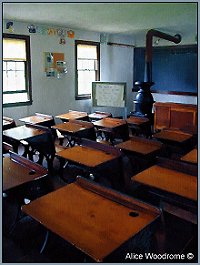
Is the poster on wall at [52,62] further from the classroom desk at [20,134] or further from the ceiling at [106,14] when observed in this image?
the classroom desk at [20,134]

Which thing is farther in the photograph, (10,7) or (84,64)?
(84,64)

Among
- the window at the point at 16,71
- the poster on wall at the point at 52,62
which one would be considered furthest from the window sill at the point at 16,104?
the poster on wall at the point at 52,62

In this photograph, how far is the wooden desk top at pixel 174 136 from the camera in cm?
322

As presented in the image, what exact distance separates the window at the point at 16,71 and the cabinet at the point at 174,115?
268cm

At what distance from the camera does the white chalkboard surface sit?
5816 millimetres

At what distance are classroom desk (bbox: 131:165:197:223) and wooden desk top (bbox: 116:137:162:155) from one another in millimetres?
515

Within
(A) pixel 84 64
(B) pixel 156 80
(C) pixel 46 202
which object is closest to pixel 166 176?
(C) pixel 46 202

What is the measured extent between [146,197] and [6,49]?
11.4ft

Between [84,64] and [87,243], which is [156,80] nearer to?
[84,64]

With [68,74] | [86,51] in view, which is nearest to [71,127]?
[68,74]

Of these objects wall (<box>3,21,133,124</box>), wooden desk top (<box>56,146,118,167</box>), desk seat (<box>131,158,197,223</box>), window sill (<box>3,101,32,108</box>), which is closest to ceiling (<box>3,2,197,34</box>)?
wall (<box>3,21,133,124</box>)

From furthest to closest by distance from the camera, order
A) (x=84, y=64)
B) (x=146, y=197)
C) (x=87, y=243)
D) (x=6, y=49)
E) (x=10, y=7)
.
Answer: (x=84, y=64)
(x=6, y=49)
(x=10, y=7)
(x=146, y=197)
(x=87, y=243)

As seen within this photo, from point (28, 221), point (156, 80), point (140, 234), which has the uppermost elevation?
point (156, 80)

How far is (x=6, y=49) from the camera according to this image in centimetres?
478
